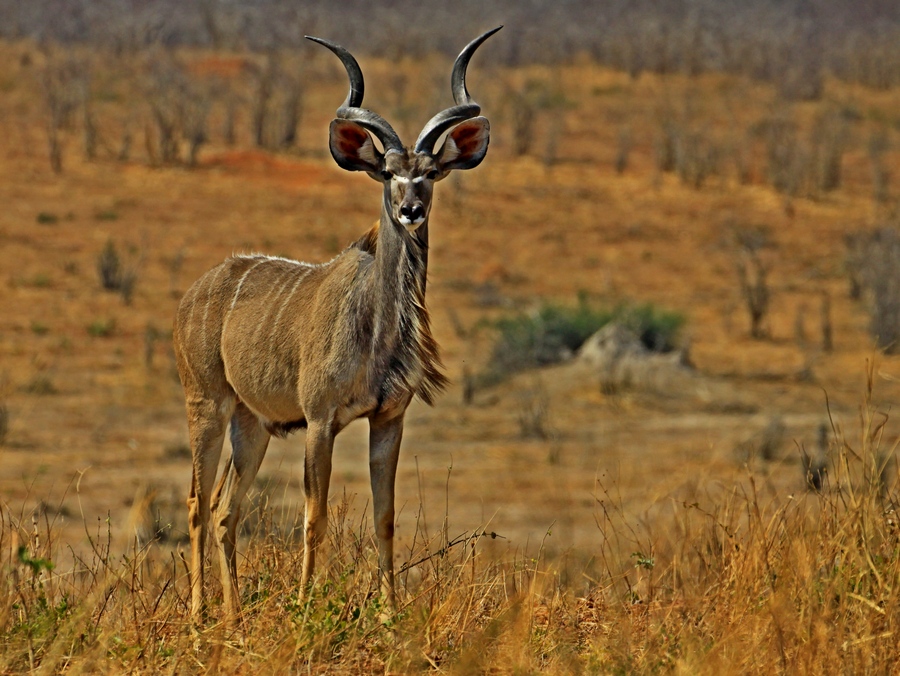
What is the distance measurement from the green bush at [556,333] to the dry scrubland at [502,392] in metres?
0.28

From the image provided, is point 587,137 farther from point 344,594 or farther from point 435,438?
point 344,594

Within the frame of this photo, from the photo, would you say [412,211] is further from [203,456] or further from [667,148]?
[667,148]

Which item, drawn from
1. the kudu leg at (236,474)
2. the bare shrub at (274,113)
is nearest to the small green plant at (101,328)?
the kudu leg at (236,474)

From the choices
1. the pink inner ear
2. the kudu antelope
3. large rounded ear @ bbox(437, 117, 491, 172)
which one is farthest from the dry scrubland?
the pink inner ear

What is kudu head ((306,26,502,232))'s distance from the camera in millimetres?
5496

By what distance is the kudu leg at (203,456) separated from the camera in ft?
20.2

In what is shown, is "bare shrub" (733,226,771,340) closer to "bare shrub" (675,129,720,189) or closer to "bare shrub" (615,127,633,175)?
"bare shrub" (675,129,720,189)

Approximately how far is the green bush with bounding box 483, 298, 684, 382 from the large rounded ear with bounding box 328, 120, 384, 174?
11071 millimetres

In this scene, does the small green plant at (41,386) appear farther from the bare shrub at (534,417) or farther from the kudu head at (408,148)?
the kudu head at (408,148)

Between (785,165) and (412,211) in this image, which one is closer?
(412,211)

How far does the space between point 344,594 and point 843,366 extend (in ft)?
45.9

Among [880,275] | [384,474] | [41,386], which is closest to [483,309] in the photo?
[880,275]

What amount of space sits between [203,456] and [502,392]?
34.0 ft

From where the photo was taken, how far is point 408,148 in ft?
18.7
